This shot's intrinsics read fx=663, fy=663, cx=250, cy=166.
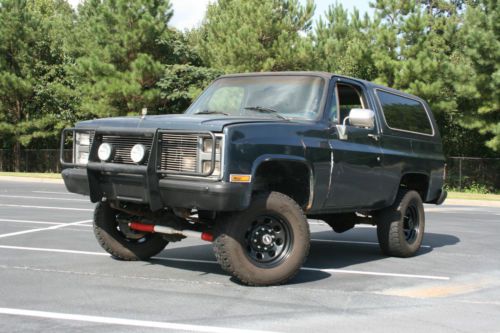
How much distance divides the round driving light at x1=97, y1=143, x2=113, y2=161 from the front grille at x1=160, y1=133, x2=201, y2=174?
606 mm

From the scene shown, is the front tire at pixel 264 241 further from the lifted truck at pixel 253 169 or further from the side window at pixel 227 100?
the side window at pixel 227 100

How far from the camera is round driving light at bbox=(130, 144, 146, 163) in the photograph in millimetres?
6148

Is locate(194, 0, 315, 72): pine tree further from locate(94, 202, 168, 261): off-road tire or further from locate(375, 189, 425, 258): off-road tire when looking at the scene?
locate(94, 202, 168, 261): off-road tire

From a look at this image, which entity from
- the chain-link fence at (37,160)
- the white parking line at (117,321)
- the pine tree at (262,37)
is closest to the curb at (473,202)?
→ the pine tree at (262,37)

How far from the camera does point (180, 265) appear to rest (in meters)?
7.47

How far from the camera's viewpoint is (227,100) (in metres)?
7.71

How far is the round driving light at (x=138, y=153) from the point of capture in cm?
615

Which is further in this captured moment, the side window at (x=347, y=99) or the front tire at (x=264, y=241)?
the side window at (x=347, y=99)

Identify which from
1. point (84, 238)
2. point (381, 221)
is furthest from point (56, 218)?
point (381, 221)

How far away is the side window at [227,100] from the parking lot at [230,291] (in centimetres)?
179

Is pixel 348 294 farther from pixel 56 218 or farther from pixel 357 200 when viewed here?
pixel 56 218

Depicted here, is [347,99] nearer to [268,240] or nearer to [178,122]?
[268,240]

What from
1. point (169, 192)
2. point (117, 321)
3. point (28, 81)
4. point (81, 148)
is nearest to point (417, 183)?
point (169, 192)

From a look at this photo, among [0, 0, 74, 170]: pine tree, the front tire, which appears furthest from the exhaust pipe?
[0, 0, 74, 170]: pine tree
